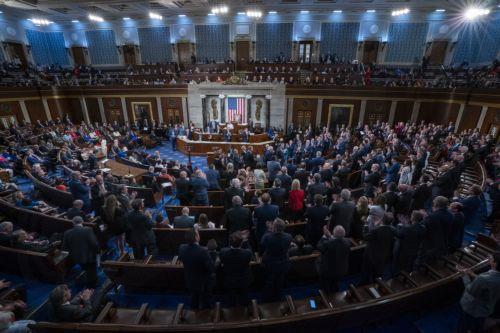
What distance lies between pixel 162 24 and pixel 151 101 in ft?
25.7

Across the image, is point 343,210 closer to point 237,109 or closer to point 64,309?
point 64,309

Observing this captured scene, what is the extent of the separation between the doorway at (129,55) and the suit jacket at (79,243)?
23.3 meters

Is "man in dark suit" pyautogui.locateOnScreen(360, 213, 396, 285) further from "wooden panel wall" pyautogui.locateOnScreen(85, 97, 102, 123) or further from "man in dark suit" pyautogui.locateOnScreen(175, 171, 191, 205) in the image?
"wooden panel wall" pyautogui.locateOnScreen(85, 97, 102, 123)

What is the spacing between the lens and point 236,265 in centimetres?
329

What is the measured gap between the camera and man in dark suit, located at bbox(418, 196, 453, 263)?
381cm

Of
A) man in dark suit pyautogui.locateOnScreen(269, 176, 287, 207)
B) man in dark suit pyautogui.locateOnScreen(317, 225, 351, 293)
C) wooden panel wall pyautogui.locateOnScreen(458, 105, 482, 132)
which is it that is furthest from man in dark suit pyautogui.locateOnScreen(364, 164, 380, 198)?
wooden panel wall pyautogui.locateOnScreen(458, 105, 482, 132)

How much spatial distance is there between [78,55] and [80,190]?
23.8 meters

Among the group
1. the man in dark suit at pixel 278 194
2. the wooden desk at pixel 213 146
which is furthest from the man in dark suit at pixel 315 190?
the wooden desk at pixel 213 146

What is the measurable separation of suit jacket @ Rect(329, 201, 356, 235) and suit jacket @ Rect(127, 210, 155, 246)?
3.35 m

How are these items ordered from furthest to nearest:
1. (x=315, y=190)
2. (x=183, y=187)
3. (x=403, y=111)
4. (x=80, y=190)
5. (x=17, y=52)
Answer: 1. (x=17, y=52)
2. (x=403, y=111)
3. (x=183, y=187)
4. (x=80, y=190)
5. (x=315, y=190)

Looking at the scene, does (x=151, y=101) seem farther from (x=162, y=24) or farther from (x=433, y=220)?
(x=433, y=220)

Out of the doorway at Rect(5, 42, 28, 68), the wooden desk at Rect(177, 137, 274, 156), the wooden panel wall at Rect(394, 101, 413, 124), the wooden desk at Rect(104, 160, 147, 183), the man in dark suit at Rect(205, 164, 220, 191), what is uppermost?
the doorway at Rect(5, 42, 28, 68)

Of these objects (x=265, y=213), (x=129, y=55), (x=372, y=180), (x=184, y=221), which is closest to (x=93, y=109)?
(x=129, y=55)

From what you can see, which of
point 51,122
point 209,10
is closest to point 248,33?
point 209,10
